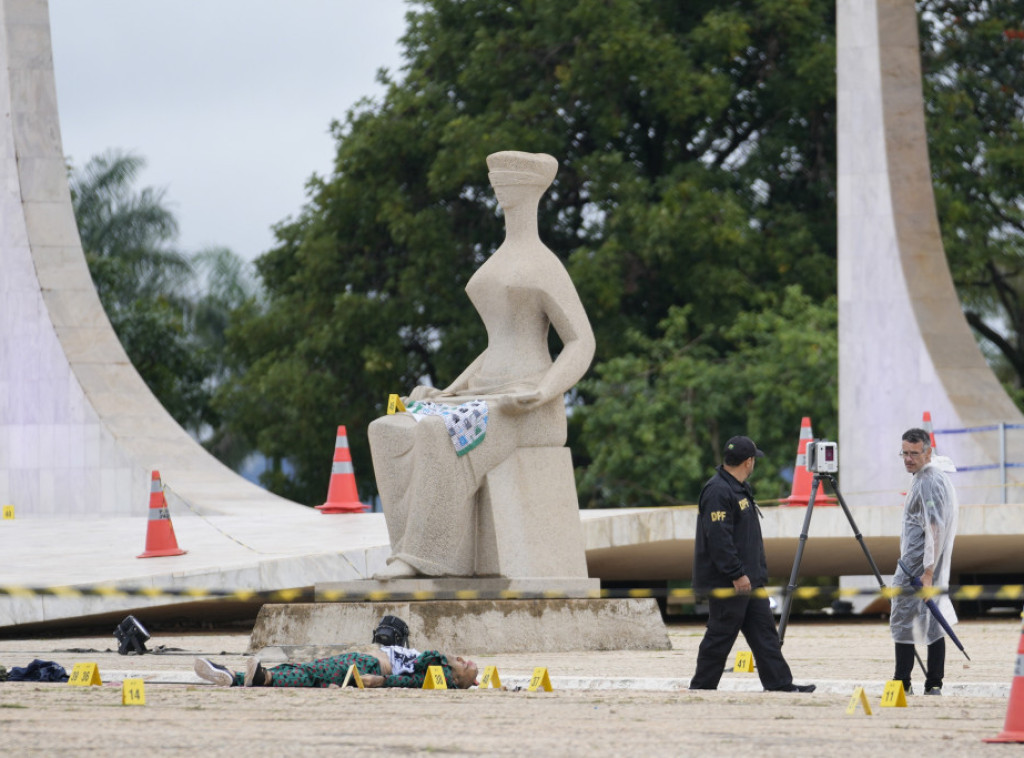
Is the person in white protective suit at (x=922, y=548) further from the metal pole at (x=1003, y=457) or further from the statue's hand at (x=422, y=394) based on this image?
the metal pole at (x=1003, y=457)

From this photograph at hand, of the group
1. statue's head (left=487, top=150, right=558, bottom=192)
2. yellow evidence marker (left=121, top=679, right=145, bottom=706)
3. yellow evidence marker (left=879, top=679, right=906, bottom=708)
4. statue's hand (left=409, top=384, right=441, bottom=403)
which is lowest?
yellow evidence marker (left=879, top=679, right=906, bottom=708)

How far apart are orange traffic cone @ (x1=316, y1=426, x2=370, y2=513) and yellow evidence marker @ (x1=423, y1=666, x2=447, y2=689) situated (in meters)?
8.37

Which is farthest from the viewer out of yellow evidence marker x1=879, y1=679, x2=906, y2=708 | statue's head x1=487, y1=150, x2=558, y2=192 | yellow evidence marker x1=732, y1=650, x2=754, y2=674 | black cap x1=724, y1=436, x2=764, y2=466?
statue's head x1=487, y1=150, x2=558, y2=192

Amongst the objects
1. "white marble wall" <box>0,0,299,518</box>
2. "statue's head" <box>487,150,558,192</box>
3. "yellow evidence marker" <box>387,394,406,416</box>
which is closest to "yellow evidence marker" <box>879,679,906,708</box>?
"yellow evidence marker" <box>387,394,406,416</box>

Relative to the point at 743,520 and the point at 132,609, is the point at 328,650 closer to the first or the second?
the point at 743,520

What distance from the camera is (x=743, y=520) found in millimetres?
8875

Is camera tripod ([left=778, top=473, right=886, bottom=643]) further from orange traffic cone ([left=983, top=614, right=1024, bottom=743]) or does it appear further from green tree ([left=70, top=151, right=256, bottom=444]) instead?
green tree ([left=70, top=151, right=256, bottom=444])

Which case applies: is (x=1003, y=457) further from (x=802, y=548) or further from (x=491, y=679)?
(x=491, y=679)

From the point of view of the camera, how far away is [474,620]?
11047 mm

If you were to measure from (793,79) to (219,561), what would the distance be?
15.5 m

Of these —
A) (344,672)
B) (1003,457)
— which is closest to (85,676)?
(344,672)

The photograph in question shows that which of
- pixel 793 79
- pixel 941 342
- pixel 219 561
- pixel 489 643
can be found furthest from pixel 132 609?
pixel 793 79

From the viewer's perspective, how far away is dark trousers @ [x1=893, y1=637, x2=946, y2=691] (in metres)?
8.99

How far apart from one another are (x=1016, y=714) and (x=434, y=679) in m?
3.33
